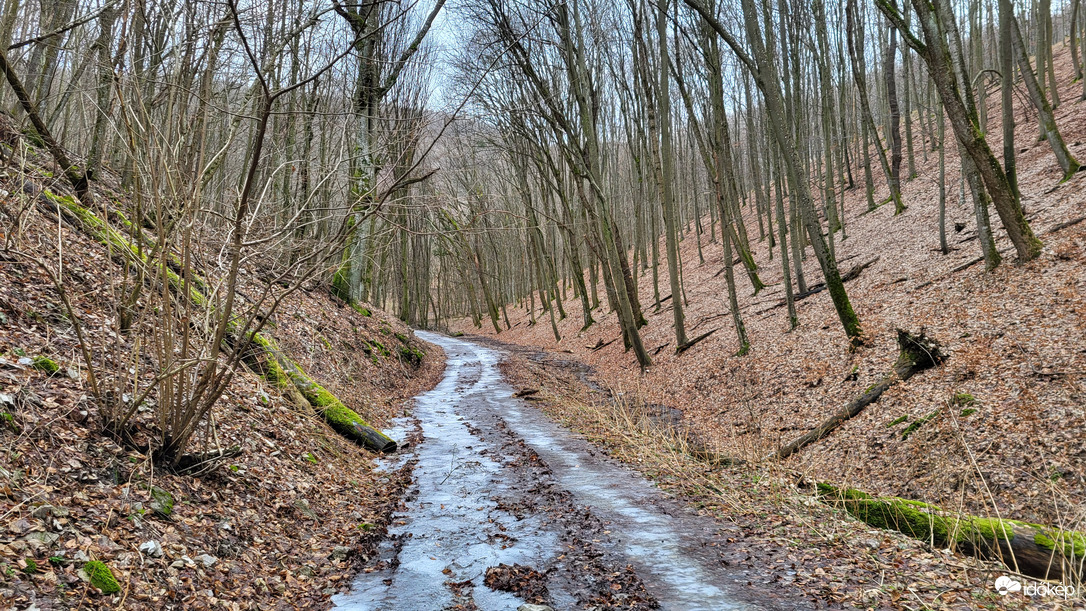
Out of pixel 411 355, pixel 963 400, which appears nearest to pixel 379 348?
pixel 411 355

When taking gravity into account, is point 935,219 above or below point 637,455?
above

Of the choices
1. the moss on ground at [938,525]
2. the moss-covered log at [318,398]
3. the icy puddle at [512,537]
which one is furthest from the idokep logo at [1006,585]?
the moss-covered log at [318,398]

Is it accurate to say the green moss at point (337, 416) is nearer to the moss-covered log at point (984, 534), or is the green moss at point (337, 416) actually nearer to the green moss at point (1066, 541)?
the moss-covered log at point (984, 534)

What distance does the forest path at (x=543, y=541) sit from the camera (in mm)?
4047

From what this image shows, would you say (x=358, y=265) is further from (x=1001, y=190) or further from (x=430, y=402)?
(x=1001, y=190)

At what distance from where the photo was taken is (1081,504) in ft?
15.7

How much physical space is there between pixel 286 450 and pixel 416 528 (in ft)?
5.76

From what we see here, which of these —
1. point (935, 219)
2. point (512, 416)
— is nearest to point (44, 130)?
point (512, 416)

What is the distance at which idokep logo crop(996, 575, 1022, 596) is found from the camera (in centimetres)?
377

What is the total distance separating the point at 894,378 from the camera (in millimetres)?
8016

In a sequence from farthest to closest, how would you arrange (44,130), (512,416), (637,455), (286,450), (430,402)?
(430,402), (512,416), (637,455), (44,130), (286,450)

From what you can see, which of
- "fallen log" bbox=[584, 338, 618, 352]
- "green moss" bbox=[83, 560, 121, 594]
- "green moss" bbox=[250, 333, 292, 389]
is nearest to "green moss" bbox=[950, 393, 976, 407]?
"green moss" bbox=[83, 560, 121, 594]

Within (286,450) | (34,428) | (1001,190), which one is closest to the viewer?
(34,428)

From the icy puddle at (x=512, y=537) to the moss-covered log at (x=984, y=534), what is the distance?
1.58 metres
